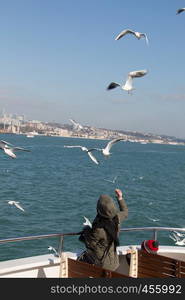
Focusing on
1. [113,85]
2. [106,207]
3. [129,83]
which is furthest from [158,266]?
[129,83]

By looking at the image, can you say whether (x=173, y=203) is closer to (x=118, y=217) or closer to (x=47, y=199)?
(x=47, y=199)

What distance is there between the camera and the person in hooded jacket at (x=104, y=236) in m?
4.29

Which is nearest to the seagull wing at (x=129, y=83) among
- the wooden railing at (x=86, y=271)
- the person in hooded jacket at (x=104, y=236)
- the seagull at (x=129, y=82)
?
the seagull at (x=129, y=82)

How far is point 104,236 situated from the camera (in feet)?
14.4

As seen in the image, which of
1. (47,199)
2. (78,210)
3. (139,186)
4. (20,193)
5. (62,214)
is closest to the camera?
(62,214)

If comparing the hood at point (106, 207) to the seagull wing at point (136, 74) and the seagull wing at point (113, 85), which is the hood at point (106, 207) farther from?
the seagull wing at point (136, 74)

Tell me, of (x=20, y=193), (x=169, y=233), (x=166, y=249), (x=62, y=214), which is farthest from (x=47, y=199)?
(x=166, y=249)

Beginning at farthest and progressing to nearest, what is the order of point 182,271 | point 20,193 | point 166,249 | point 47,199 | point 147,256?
point 20,193 < point 47,199 < point 166,249 < point 147,256 < point 182,271

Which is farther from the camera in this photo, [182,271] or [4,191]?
[4,191]

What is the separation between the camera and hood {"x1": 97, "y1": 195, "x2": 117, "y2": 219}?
4.25 m

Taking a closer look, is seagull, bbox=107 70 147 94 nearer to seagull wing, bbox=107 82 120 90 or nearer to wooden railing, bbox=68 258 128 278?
seagull wing, bbox=107 82 120 90

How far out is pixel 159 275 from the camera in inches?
169

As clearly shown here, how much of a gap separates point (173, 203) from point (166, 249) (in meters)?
26.0

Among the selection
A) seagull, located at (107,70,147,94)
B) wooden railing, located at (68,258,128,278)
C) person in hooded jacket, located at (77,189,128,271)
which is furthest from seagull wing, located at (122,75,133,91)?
wooden railing, located at (68,258,128,278)
